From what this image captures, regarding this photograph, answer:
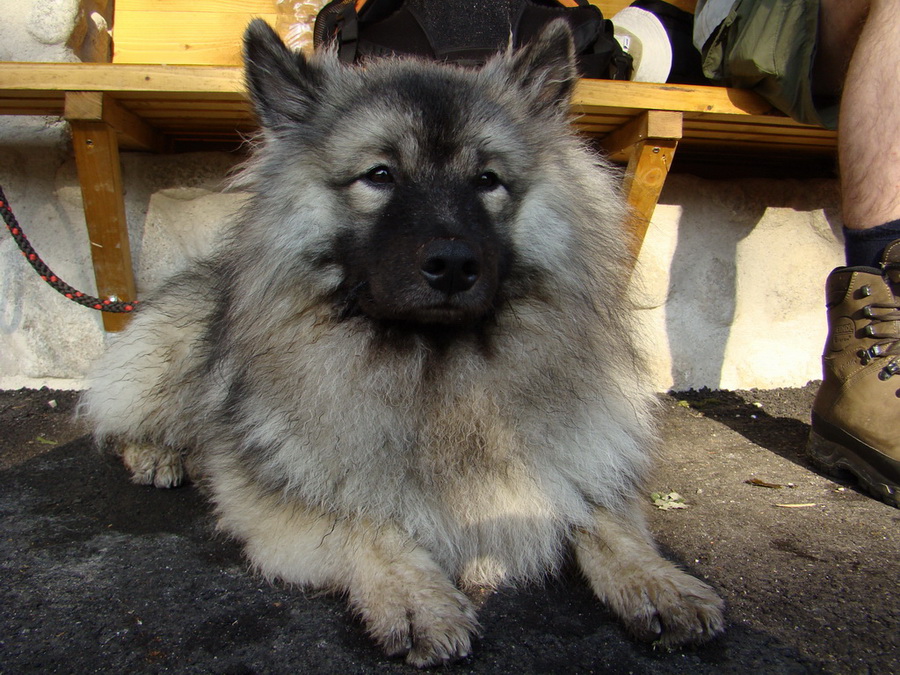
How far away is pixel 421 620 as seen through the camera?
1.39m

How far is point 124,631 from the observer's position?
1.47 m

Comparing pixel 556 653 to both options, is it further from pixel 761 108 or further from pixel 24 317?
pixel 24 317

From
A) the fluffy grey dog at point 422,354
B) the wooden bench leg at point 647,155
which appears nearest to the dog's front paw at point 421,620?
the fluffy grey dog at point 422,354

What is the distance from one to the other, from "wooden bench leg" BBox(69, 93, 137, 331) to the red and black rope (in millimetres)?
117

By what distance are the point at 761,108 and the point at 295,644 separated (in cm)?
301

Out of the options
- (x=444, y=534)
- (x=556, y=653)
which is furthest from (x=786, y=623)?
(x=444, y=534)

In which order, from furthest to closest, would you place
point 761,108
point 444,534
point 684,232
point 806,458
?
point 684,232
point 761,108
point 806,458
point 444,534

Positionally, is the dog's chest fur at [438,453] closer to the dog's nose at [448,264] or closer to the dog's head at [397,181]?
the dog's head at [397,181]

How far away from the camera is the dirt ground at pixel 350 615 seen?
1.36 m

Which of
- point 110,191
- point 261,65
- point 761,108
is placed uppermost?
point 761,108

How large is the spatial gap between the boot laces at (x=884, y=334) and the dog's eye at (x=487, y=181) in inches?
57.0

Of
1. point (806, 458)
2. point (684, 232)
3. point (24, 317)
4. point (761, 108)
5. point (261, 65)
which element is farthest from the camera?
point (684, 232)

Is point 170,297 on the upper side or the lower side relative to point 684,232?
lower

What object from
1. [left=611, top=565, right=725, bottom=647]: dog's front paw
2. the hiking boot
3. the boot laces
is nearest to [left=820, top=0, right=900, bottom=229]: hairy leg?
the hiking boot
